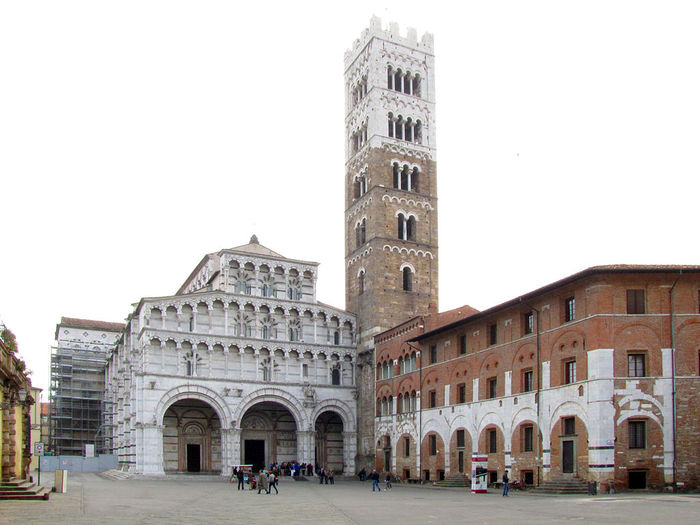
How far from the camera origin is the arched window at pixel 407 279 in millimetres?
61469

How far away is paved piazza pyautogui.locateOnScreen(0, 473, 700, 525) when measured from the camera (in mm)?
22719

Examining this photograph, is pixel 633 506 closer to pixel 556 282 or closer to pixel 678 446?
pixel 678 446

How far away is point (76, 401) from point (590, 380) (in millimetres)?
62664

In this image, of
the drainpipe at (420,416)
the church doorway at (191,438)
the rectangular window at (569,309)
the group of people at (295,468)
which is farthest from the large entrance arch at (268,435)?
the rectangular window at (569,309)

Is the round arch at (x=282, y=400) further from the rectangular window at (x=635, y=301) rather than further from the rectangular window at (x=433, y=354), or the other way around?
the rectangular window at (x=635, y=301)

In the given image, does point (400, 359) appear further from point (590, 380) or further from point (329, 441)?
point (590, 380)

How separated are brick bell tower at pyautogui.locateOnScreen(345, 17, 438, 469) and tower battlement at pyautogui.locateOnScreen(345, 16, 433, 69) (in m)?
0.08

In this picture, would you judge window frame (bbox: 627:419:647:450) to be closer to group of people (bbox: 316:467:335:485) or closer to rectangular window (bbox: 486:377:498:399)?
rectangular window (bbox: 486:377:498:399)

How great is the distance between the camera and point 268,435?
6072cm

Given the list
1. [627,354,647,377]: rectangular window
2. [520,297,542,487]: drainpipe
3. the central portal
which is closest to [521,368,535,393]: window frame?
[520,297,542,487]: drainpipe

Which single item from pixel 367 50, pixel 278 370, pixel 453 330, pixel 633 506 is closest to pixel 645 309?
pixel 633 506

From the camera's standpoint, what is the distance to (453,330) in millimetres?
48156

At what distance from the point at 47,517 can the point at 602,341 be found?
23172 mm

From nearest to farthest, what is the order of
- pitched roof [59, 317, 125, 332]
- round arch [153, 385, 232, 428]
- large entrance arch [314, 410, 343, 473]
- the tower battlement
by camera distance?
round arch [153, 385, 232, 428]
large entrance arch [314, 410, 343, 473]
the tower battlement
pitched roof [59, 317, 125, 332]
